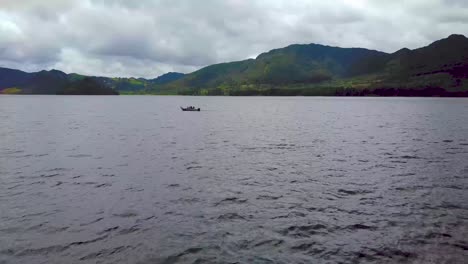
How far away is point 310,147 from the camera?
5512 cm

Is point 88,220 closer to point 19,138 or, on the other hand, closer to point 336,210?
point 336,210

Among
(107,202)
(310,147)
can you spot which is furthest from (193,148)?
(107,202)

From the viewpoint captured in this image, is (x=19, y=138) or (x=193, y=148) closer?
(x=193, y=148)

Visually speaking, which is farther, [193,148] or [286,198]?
[193,148]

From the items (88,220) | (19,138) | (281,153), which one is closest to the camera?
(88,220)

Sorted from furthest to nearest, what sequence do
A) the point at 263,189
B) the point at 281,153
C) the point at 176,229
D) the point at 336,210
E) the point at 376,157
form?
the point at 281,153 → the point at 376,157 → the point at 263,189 → the point at 336,210 → the point at 176,229

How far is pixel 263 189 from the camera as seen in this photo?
98.4 feet

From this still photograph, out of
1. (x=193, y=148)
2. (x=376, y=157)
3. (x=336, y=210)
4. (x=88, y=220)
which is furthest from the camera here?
(x=193, y=148)

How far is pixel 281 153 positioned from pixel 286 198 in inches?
884

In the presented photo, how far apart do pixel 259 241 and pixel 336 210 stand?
7809 millimetres

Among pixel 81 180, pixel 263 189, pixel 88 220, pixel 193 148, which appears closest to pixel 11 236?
pixel 88 220

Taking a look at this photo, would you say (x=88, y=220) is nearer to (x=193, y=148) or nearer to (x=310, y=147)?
(x=193, y=148)

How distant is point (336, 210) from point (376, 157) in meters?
24.3

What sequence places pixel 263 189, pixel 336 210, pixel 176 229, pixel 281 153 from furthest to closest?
pixel 281 153
pixel 263 189
pixel 336 210
pixel 176 229
